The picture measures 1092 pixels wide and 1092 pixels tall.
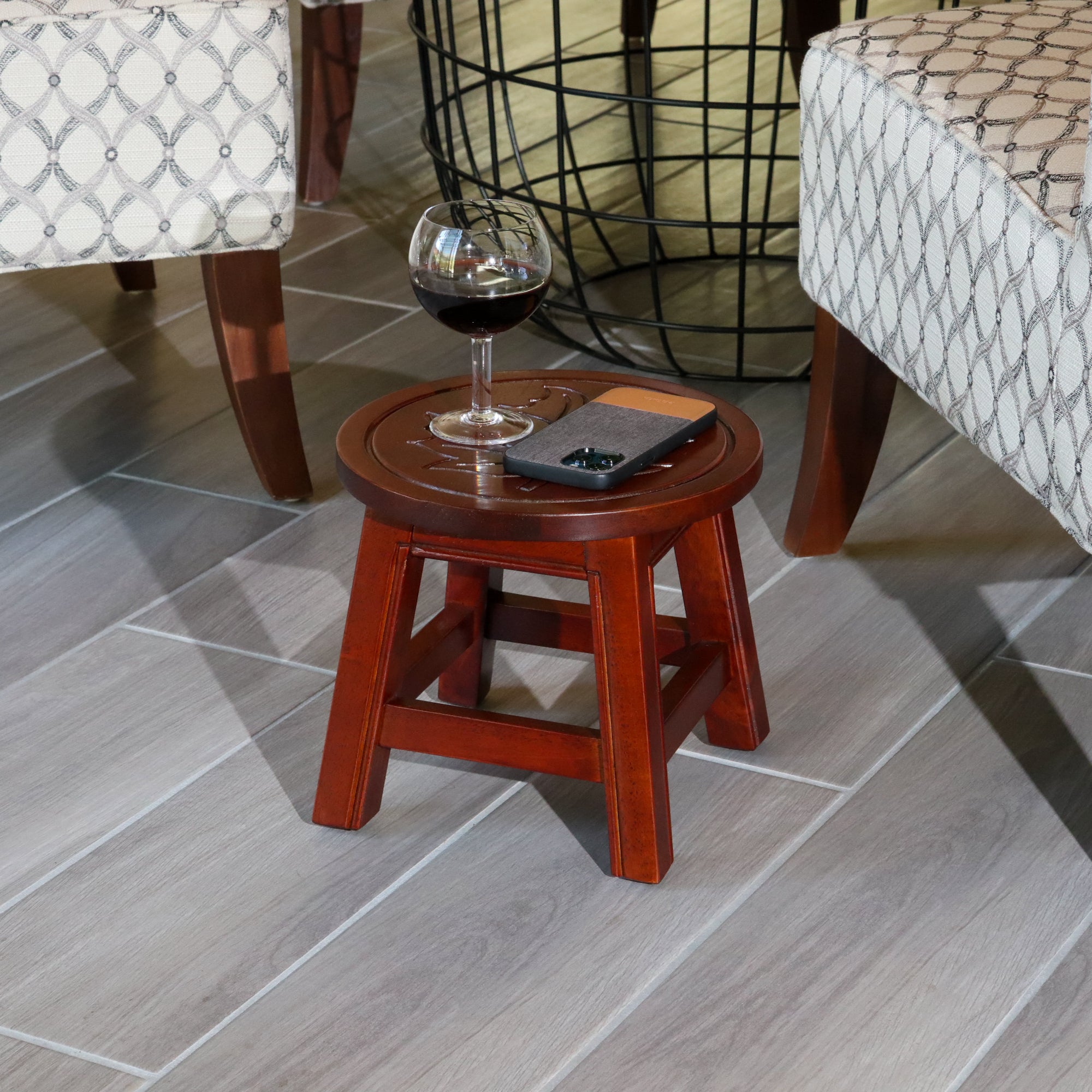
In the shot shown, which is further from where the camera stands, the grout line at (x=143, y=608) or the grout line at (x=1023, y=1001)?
the grout line at (x=143, y=608)

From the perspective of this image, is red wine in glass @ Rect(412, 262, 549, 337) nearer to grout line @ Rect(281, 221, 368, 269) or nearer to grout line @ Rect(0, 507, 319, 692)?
grout line @ Rect(0, 507, 319, 692)

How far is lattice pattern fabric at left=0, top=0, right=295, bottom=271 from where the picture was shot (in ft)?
4.18

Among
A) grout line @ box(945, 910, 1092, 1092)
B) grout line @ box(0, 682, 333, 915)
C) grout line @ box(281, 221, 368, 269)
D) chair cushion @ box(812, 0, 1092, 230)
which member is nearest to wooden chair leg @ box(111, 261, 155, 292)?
grout line @ box(281, 221, 368, 269)

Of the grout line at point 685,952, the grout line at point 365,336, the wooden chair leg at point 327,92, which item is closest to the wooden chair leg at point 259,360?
the grout line at point 365,336

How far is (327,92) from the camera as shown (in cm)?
222

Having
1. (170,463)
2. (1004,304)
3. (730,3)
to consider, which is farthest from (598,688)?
(730,3)

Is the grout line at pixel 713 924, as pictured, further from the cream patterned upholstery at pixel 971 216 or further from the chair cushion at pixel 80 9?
the chair cushion at pixel 80 9

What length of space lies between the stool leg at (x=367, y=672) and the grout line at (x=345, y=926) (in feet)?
0.20

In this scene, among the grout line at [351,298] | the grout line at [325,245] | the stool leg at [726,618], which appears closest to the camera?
the stool leg at [726,618]

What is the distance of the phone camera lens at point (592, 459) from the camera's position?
0.93m

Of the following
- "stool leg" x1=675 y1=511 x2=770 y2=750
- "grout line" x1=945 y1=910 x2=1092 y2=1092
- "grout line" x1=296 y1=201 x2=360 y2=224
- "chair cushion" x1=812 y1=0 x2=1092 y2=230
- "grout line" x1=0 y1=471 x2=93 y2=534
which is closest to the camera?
"grout line" x1=945 y1=910 x2=1092 y2=1092

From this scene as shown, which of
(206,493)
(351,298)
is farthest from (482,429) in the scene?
(351,298)

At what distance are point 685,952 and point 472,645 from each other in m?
0.32

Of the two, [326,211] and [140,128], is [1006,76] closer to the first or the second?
[140,128]
